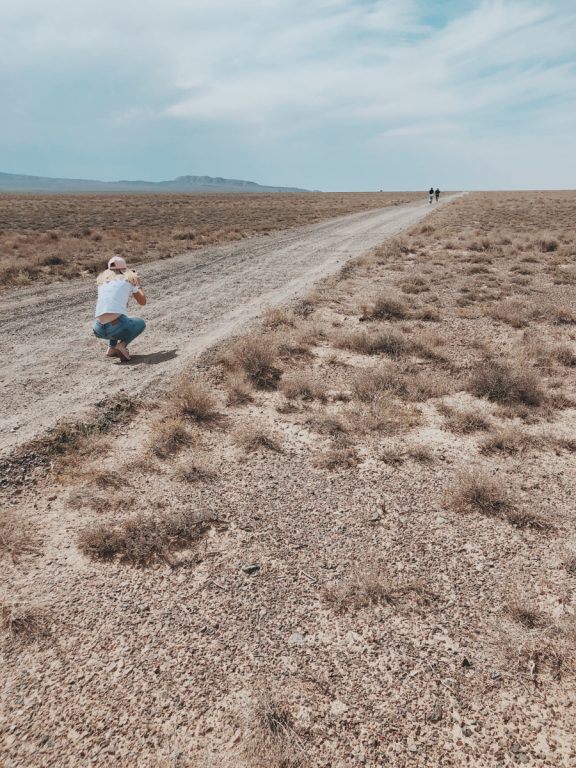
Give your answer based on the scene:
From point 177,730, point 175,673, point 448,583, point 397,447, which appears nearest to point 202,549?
point 175,673

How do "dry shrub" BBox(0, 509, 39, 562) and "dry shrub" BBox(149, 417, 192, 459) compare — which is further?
"dry shrub" BBox(149, 417, 192, 459)

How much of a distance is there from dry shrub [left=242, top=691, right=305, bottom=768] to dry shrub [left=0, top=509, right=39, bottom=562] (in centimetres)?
223

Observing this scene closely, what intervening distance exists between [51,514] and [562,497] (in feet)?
15.4

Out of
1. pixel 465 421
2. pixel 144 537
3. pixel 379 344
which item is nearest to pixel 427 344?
pixel 379 344

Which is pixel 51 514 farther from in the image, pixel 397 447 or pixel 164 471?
pixel 397 447

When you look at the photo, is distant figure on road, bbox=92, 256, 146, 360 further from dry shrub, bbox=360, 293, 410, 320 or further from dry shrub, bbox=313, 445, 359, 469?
dry shrub, bbox=360, 293, 410, 320

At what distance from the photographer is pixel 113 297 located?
7410 millimetres

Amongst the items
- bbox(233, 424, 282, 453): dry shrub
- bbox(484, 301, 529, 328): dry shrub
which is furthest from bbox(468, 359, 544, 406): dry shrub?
bbox(484, 301, 529, 328): dry shrub

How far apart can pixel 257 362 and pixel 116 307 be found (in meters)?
2.39

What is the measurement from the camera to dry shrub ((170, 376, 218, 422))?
5957 millimetres

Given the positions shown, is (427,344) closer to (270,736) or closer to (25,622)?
(270,736)

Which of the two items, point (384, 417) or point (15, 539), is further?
point (384, 417)

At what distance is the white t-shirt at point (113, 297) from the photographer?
24.3ft

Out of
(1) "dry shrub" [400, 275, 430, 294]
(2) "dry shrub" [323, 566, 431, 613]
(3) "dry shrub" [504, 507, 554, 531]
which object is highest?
(1) "dry shrub" [400, 275, 430, 294]
